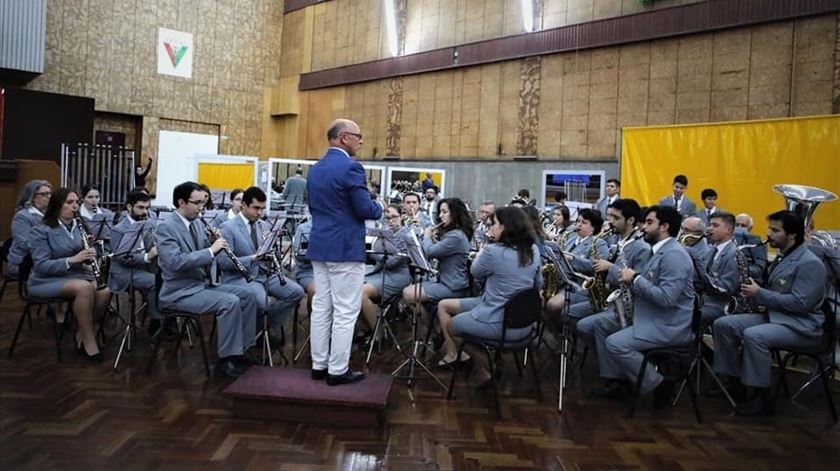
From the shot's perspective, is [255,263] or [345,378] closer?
[345,378]

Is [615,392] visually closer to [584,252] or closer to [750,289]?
[750,289]

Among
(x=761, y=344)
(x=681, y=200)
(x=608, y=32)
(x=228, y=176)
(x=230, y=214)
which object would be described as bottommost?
(x=761, y=344)

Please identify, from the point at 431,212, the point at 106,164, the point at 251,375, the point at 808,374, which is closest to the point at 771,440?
Answer: the point at 808,374

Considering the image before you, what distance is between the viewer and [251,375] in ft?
13.8

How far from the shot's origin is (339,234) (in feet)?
12.5

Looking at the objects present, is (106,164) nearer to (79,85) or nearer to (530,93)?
(79,85)

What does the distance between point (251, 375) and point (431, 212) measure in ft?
22.0

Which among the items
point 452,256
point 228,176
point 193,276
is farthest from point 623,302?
point 228,176

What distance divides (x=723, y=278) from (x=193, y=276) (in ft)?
13.1

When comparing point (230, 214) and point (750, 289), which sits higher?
point (230, 214)

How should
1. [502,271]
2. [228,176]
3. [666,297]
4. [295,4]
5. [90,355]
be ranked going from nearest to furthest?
[666,297] < [502,271] < [90,355] < [228,176] < [295,4]

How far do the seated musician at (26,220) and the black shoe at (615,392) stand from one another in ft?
14.5

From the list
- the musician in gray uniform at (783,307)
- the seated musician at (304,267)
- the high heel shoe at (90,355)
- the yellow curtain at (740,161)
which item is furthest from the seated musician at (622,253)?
the yellow curtain at (740,161)

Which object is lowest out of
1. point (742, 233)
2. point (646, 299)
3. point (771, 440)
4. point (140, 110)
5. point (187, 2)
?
point (771, 440)
